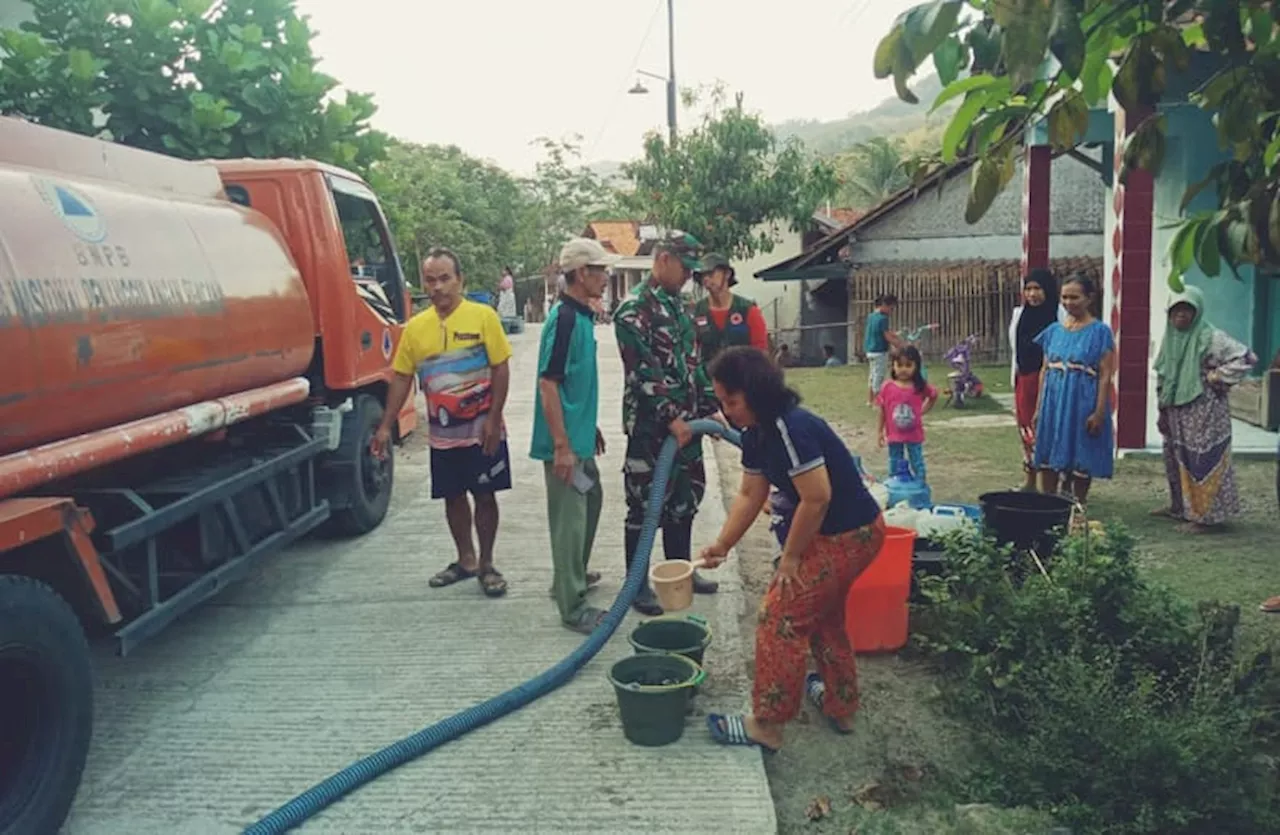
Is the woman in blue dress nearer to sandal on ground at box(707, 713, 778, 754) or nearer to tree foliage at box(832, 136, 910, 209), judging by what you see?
sandal on ground at box(707, 713, 778, 754)

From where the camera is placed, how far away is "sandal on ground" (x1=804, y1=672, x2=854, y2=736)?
3924 millimetres

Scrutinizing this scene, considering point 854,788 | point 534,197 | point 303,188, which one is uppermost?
point 534,197

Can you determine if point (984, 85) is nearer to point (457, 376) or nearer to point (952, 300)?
point (457, 376)

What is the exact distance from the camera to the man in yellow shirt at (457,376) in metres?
5.32

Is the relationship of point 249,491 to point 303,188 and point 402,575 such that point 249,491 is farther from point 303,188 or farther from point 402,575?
point 303,188

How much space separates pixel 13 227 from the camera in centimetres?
333

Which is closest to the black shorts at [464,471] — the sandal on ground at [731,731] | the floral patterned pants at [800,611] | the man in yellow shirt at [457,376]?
the man in yellow shirt at [457,376]

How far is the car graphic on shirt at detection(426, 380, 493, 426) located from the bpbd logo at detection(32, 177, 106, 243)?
184cm

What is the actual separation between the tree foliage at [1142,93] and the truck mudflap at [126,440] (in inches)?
107

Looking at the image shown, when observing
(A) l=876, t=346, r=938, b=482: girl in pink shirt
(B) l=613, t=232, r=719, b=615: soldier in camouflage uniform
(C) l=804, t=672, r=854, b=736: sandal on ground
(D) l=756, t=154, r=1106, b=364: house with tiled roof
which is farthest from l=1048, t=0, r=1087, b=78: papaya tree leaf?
(D) l=756, t=154, r=1106, b=364: house with tiled roof

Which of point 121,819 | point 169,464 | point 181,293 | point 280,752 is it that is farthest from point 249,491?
point 121,819

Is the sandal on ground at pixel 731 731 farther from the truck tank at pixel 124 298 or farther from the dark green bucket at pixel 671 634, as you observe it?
the truck tank at pixel 124 298

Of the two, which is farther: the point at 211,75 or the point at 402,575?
the point at 211,75

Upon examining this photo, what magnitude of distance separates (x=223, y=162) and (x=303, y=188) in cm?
55
